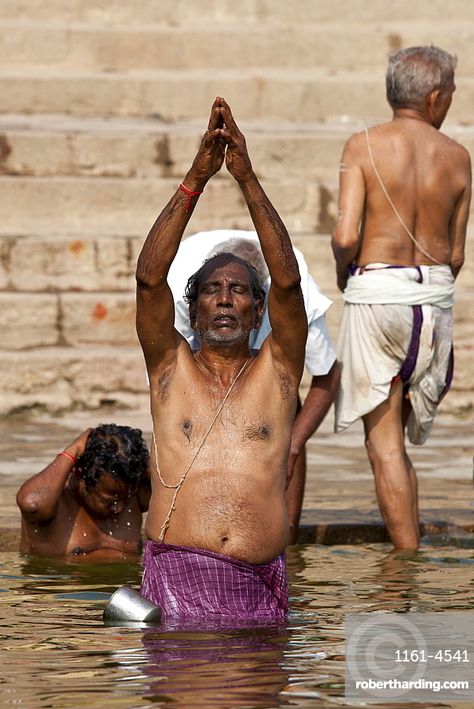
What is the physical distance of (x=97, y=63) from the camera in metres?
12.5

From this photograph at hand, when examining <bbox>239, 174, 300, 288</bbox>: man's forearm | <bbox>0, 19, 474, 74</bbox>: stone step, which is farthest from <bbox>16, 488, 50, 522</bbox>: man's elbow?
<bbox>0, 19, 474, 74</bbox>: stone step

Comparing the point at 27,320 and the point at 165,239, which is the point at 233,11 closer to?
the point at 27,320

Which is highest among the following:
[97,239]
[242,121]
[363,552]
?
[242,121]

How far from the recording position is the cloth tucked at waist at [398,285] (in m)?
6.38

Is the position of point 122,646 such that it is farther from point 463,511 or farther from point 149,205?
point 149,205

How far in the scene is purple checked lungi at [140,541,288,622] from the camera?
480 centimetres

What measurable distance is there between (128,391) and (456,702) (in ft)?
19.9

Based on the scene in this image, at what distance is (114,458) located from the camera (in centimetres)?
614

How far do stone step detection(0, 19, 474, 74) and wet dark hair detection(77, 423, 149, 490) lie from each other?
22.2 feet

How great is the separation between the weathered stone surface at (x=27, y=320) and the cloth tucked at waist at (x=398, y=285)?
405 cm

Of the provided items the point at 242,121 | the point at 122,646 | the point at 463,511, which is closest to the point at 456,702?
the point at 122,646

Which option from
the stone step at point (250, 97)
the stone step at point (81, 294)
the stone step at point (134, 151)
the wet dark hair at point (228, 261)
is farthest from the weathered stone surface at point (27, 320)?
the wet dark hair at point (228, 261)

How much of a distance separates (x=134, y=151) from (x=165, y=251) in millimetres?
6619

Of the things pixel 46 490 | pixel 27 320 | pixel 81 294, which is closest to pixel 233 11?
pixel 81 294
